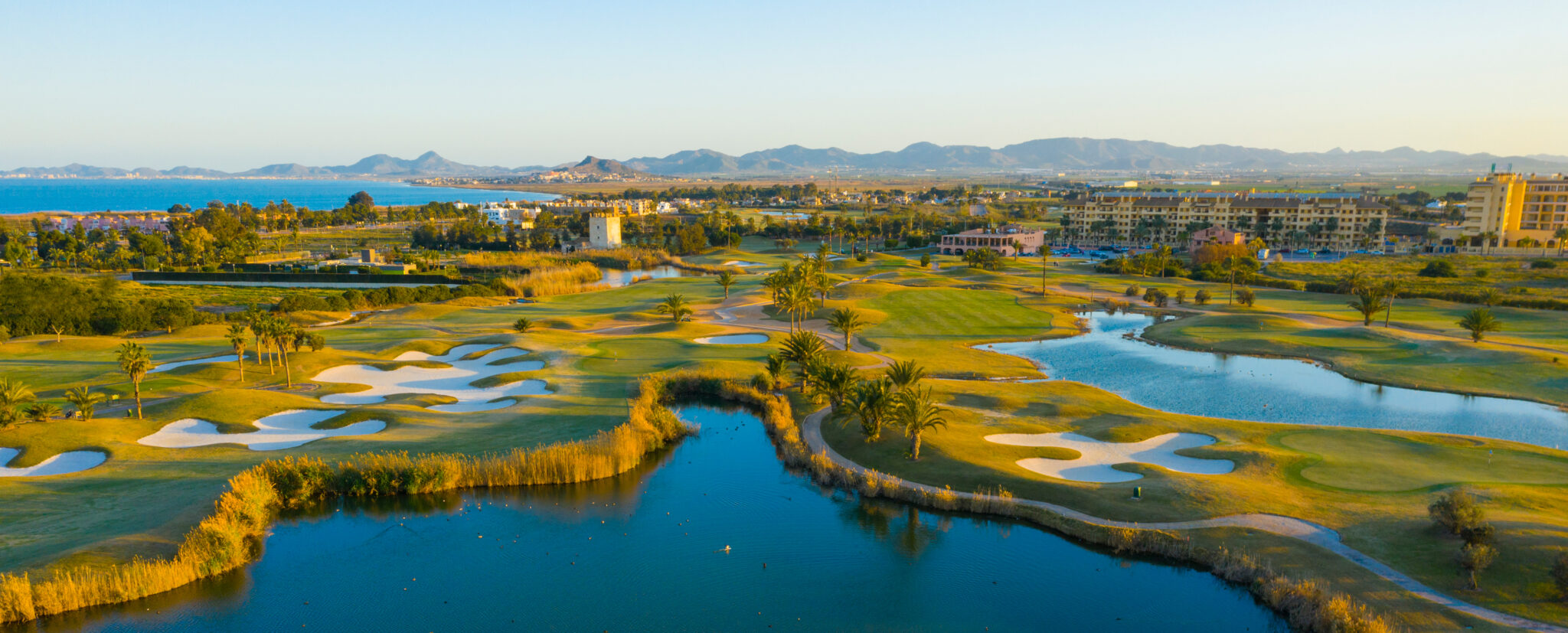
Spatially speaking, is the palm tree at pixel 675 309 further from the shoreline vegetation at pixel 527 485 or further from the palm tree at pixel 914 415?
the palm tree at pixel 914 415

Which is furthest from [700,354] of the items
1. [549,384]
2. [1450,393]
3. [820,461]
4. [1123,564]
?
[1450,393]

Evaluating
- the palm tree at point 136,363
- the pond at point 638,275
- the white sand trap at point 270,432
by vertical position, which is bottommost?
the pond at point 638,275

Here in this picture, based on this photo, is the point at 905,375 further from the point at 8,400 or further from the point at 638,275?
the point at 638,275

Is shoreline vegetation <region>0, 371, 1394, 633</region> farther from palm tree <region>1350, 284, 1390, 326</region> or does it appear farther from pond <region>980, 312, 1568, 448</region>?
palm tree <region>1350, 284, 1390, 326</region>

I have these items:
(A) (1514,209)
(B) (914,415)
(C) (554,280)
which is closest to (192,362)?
(B) (914,415)

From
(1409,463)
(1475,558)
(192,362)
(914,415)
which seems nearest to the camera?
(1475,558)

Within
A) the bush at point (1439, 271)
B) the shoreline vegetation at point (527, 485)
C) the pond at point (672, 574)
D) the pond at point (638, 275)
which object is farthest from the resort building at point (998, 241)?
the pond at point (672, 574)
